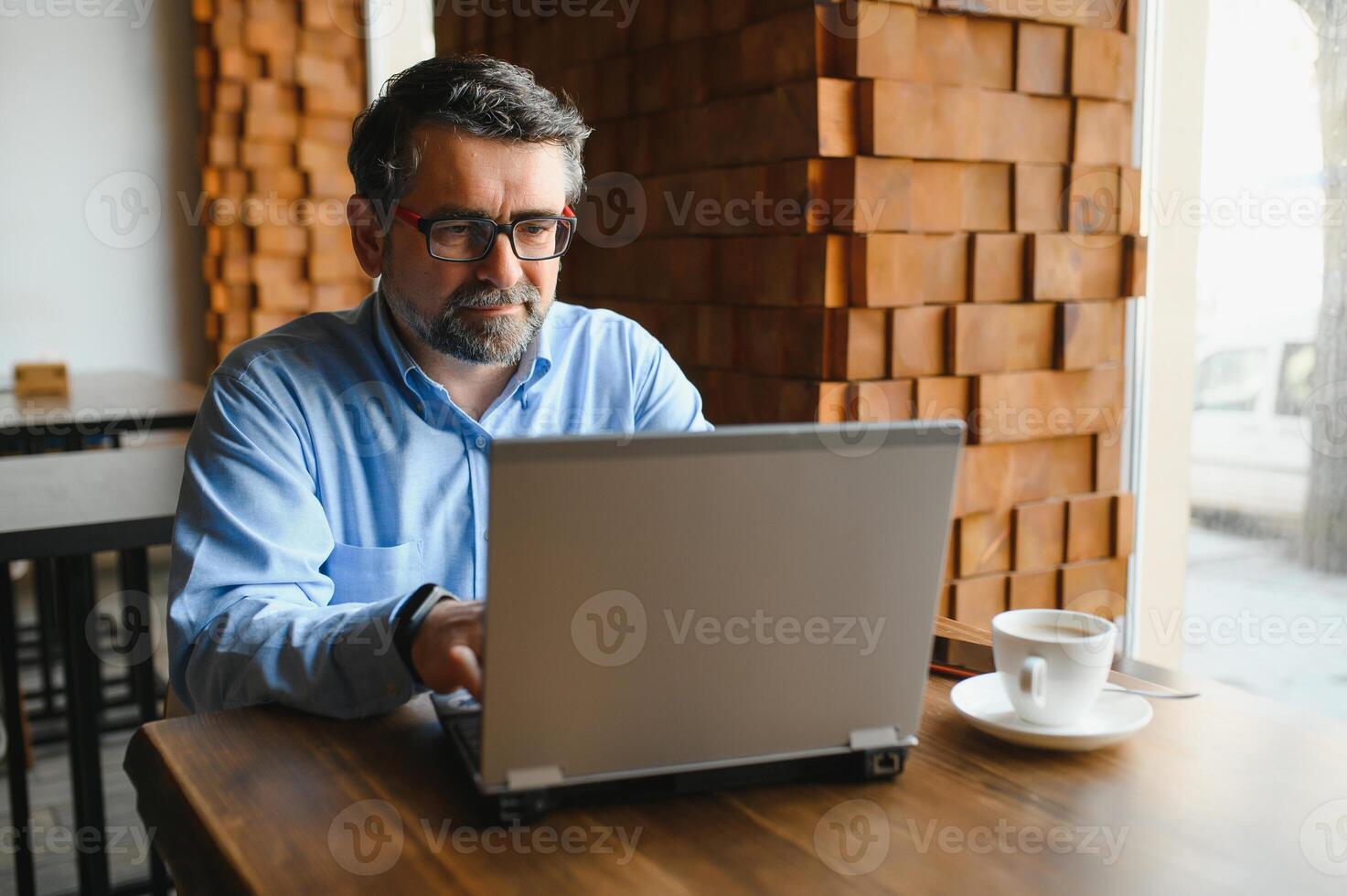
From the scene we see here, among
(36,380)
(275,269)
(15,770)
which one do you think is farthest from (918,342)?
(275,269)

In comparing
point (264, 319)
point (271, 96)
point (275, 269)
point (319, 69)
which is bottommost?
point (264, 319)

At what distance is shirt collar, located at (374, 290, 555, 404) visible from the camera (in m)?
1.56

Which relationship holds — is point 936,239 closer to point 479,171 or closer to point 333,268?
point 479,171

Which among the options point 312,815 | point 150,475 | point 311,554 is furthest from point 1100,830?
point 150,475

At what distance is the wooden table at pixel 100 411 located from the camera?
3158 millimetres

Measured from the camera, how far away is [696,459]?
84 centimetres

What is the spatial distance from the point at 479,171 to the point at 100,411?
223 cm

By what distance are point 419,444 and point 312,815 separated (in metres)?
0.71

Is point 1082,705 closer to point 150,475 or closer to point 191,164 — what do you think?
point 150,475

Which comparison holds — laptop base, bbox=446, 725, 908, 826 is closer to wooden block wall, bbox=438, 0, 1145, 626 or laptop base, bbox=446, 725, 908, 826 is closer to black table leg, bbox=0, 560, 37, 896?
wooden block wall, bbox=438, 0, 1145, 626

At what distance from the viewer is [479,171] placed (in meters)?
1.53

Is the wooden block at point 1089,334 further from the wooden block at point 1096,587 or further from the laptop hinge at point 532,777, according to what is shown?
the laptop hinge at point 532,777

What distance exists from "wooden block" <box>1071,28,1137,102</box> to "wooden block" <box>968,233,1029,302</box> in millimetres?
296

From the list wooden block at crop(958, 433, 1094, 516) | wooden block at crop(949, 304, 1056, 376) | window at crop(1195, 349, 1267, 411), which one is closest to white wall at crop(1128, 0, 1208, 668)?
window at crop(1195, 349, 1267, 411)
